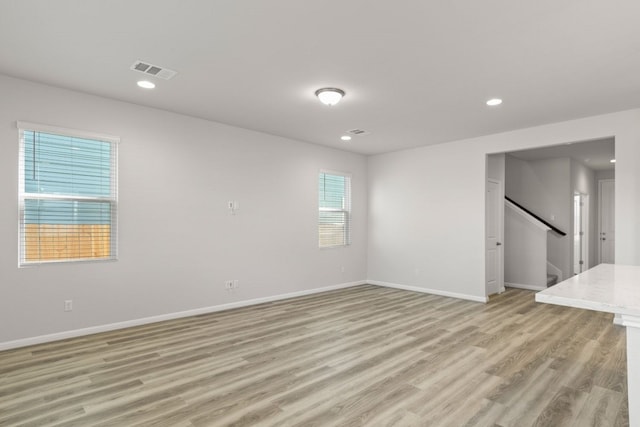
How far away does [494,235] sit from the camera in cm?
644

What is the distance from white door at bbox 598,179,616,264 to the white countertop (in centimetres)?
869

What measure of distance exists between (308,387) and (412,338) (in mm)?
1600

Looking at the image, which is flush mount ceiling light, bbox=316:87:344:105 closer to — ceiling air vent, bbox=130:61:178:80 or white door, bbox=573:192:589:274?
ceiling air vent, bbox=130:61:178:80

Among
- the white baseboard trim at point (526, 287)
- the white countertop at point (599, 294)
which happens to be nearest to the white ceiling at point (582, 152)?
the white baseboard trim at point (526, 287)

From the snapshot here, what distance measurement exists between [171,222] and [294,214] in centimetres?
209

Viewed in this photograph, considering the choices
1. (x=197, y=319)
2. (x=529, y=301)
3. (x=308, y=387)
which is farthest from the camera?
(x=529, y=301)

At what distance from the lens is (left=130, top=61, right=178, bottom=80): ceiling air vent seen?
10.7ft

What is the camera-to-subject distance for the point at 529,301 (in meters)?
5.78

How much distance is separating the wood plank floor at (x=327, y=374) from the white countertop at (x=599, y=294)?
2.92ft

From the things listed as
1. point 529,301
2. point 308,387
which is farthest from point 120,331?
point 529,301

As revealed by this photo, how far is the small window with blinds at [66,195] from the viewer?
12.0 ft

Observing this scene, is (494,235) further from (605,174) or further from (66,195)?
(66,195)

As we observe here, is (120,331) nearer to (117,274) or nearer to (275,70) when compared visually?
(117,274)

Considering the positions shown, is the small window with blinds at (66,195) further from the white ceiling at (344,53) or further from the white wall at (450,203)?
the white wall at (450,203)
